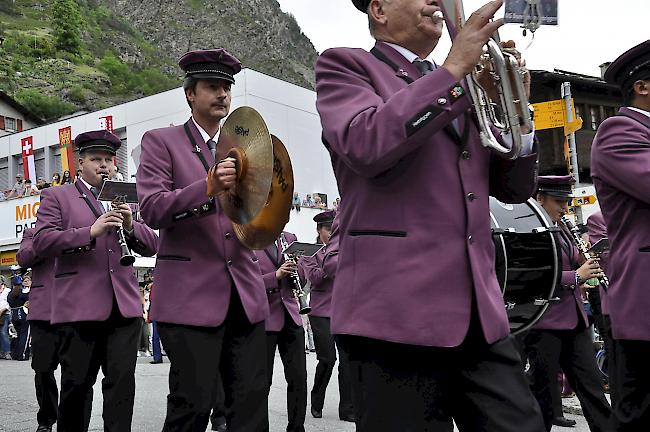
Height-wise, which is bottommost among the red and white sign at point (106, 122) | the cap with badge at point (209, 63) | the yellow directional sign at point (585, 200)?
the yellow directional sign at point (585, 200)

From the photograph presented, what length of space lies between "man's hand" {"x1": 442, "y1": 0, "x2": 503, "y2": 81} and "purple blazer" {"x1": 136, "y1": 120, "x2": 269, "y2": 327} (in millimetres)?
1948

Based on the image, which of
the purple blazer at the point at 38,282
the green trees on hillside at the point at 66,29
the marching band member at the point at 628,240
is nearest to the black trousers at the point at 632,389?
the marching band member at the point at 628,240

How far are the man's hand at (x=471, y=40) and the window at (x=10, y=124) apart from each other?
211 ft

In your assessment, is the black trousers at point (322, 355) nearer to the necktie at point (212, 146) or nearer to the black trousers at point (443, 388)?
the necktie at point (212, 146)

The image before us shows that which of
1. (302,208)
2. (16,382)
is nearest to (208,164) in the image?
(16,382)

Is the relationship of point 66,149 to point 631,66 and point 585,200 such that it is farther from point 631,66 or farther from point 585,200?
point 631,66

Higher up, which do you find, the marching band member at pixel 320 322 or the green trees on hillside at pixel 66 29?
the green trees on hillside at pixel 66 29

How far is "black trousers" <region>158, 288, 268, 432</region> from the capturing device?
3.88 meters

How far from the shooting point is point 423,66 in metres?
2.70

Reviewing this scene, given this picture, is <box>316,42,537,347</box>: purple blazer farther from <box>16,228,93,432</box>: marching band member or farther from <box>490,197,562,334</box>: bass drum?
<box>16,228,93,432</box>: marching band member

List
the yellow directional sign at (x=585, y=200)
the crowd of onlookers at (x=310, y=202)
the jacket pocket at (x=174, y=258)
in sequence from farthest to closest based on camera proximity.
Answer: the crowd of onlookers at (x=310, y=202) < the yellow directional sign at (x=585, y=200) < the jacket pocket at (x=174, y=258)

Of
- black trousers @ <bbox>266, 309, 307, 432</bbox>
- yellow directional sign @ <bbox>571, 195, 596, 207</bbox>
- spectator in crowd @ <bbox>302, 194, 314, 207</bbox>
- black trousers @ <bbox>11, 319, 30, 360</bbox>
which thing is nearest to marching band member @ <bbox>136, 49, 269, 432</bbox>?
black trousers @ <bbox>266, 309, 307, 432</bbox>

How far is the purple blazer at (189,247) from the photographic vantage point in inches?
156

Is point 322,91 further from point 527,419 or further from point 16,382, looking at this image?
point 16,382
